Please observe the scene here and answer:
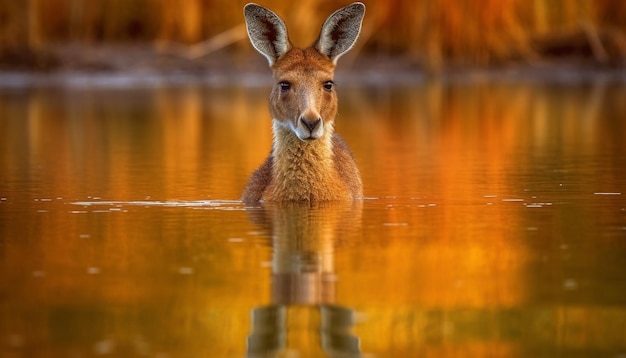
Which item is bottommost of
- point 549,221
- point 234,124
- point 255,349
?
point 255,349

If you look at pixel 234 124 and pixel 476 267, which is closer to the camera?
pixel 476 267

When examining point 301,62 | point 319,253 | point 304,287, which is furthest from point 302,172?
point 304,287

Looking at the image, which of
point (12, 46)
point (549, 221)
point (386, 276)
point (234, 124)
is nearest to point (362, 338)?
point (386, 276)

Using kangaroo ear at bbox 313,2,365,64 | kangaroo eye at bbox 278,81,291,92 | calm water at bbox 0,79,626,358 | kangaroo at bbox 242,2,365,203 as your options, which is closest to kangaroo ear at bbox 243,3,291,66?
kangaroo at bbox 242,2,365,203

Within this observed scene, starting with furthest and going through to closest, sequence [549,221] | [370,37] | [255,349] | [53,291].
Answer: [370,37]
[549,221]
[53,291]
[255,349]

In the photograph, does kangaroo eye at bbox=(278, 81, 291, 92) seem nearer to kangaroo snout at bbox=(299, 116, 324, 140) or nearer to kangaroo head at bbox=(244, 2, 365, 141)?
kangaroo head at bbox=(244, 2, 365, 141)

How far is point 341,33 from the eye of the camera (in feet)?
31.3

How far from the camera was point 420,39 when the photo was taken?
2552 centimetres

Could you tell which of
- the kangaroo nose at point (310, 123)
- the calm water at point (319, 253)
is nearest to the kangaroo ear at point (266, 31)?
the kangaroo nose at point (310, 123)

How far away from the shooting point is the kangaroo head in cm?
920

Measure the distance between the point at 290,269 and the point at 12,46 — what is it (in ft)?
61.9

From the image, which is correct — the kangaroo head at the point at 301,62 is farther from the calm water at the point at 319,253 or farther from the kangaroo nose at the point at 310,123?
the calm water at the point at 319,253

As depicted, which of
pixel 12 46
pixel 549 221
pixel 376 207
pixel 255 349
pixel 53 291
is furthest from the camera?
pixel 12 46

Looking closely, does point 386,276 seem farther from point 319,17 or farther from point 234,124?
point 319,17
